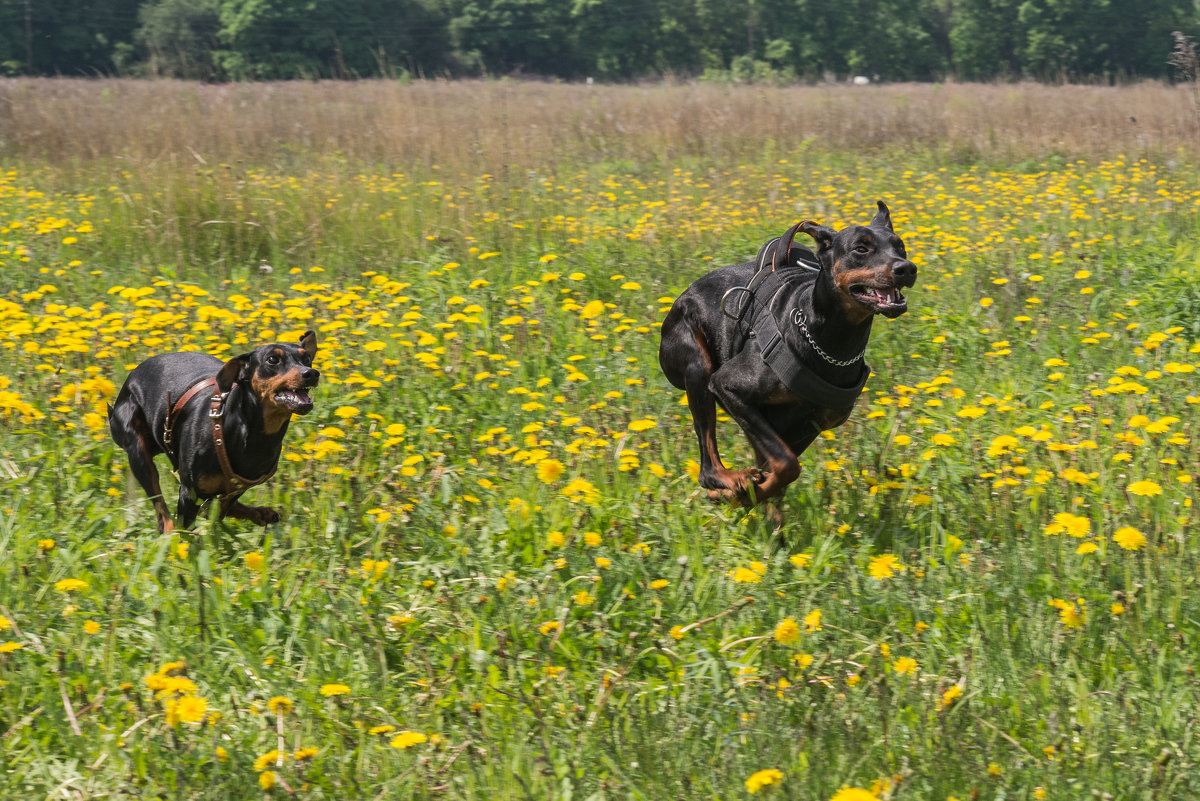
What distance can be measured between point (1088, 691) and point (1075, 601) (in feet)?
1.11

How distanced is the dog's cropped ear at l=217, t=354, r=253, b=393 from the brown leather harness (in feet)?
0.07

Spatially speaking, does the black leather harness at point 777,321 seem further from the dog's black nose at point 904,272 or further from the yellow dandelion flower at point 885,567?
the yellow dandelion flower at point 885,567

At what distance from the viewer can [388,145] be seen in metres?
10.6

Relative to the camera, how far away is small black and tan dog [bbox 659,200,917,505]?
11.3 feet

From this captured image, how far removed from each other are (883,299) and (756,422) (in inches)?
27.3

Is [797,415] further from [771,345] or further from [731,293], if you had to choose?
[731,293]

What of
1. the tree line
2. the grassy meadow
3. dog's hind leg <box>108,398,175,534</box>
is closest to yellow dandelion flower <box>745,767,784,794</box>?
the grassy meadow

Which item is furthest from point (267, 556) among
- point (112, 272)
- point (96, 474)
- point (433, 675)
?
point (112, 272)

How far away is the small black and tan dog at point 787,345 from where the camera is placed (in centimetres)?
345

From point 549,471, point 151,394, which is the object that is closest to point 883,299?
point 549,471

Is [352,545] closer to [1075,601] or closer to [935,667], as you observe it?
[935,667]

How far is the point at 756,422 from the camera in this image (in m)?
3.80

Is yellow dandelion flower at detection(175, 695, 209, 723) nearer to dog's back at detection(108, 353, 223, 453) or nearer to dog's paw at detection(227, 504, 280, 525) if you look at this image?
dog's paw at detection(227, 504, 280, 525)

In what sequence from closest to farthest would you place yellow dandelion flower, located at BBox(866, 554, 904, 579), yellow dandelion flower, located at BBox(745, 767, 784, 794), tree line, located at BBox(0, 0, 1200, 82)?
1. yellow dandelion flower, located at BBox(745, 767, 784, 794)
2. yellow dandelion flower, located at BBox(866, 554, 904, 579)
3. tree line, located at BBox(0, 0, 1200, 82)
